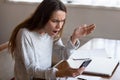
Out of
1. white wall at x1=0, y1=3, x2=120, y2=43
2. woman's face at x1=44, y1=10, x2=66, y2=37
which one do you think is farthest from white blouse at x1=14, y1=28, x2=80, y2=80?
white wall at x1=0, y1=3, x2=120, y2=43

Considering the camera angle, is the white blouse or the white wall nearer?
the white blouse

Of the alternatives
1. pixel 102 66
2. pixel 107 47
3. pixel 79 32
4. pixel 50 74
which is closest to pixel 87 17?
pixel 107 47

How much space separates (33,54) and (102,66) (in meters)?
0.43

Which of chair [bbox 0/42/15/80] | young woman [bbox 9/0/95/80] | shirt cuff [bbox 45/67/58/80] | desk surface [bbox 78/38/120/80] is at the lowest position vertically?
chair [bbox 0/42/15/80]

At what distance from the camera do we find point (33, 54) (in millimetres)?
1470

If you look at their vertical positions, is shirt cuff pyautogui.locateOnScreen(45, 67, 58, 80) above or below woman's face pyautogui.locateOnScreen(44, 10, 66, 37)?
below

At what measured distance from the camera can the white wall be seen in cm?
325

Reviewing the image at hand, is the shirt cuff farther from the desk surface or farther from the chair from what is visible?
the chair

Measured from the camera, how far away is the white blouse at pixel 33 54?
1.35 m

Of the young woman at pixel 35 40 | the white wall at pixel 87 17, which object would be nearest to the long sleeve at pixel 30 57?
the young woman at pixel 35 40

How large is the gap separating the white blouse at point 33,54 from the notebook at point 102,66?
0.19 m

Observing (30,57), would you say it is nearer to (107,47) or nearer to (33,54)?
(33,54)

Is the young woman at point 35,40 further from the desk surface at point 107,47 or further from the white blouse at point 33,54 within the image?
the desk surface at point 107,47

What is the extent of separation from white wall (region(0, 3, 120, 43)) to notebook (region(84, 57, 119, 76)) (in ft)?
5.27
